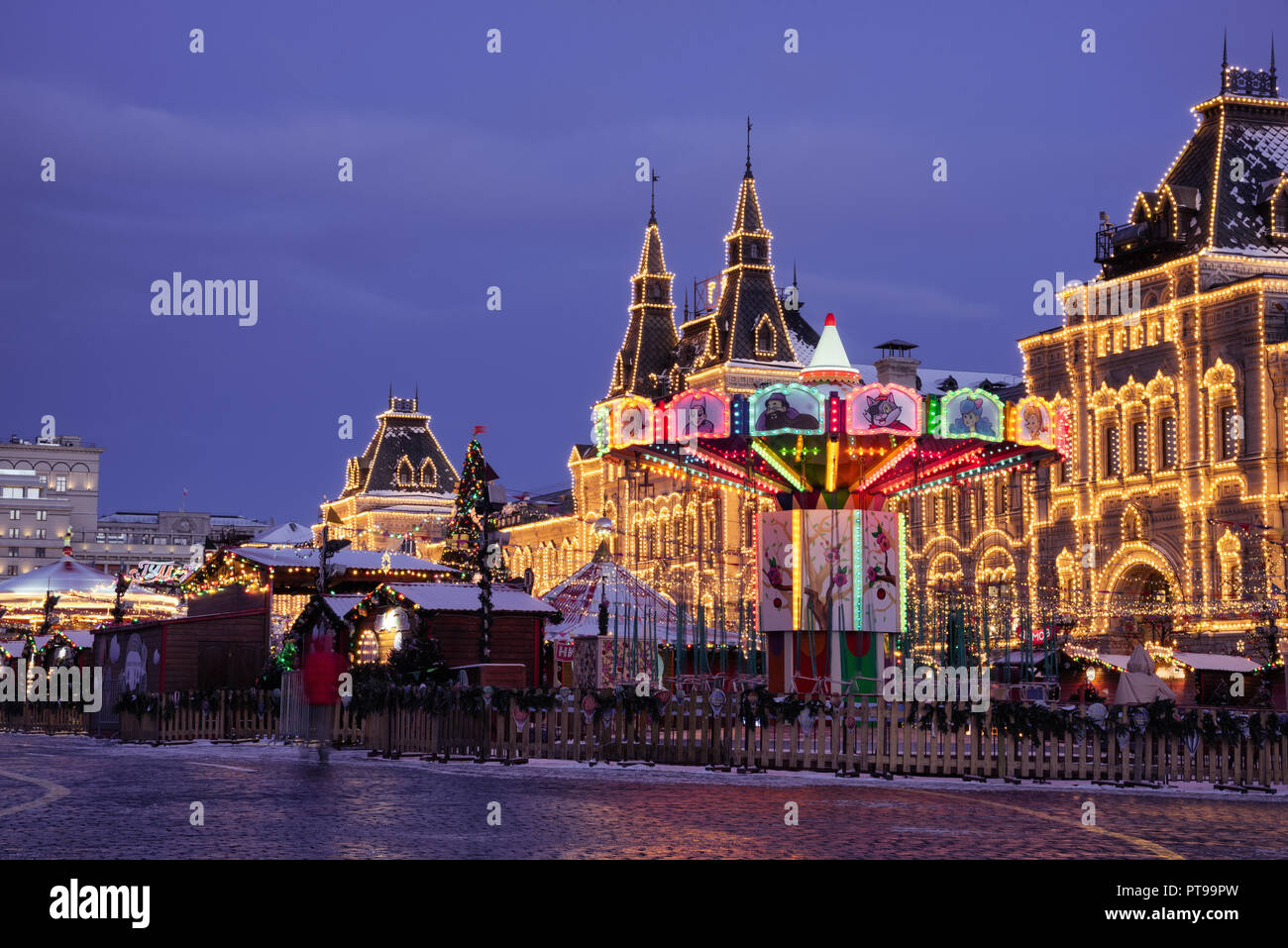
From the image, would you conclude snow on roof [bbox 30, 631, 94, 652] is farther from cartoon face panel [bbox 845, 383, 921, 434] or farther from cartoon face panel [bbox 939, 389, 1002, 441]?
cartoon face panel [bbox 939, 389, 1002, 441]

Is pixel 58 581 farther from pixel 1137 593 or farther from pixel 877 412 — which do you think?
pixel 1137 593

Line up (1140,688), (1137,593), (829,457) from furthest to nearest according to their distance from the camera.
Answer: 1. (1137,593)
2. (829,457)
3. (1140,688)

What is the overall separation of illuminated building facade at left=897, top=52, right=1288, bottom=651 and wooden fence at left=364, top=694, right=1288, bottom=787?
988 inches

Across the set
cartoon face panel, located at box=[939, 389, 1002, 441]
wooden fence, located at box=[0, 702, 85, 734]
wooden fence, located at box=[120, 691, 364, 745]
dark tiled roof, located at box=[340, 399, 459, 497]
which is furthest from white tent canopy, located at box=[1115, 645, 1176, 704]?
dark tiled roof, located at box=[340, 399, 459, 497]

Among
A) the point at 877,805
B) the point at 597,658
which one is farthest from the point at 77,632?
the point at 877,805

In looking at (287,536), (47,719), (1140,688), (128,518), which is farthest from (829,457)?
(128,518)

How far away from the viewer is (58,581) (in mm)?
48469

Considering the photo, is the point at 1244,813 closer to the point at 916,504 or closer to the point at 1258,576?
the point at 1258,576

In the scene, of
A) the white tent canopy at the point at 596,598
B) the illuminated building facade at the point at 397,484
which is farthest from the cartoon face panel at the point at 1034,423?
the illuminated building facade at the point at 397,484

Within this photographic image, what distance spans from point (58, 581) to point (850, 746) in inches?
1326

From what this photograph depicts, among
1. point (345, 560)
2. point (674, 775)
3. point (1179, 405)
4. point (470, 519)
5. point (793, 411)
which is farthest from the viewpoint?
point (1179, 405)

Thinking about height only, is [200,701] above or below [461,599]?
below

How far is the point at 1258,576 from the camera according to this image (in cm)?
4534

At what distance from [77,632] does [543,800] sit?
3252cm
